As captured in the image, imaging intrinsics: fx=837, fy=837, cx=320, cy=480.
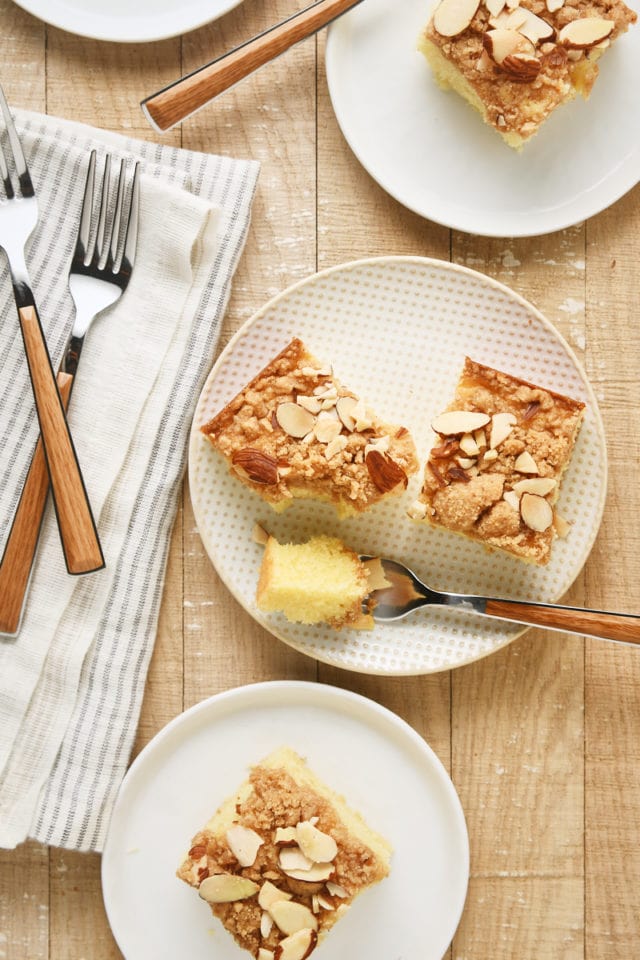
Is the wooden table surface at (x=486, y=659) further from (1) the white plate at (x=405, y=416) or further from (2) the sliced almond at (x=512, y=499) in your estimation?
(2) the sliced almond at (x=512, y=499)

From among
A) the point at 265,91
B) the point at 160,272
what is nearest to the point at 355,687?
the point at 160,272

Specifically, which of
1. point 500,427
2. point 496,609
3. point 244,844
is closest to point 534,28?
point 500,427

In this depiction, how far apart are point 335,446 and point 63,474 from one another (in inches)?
23.8

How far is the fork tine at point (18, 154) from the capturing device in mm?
1847

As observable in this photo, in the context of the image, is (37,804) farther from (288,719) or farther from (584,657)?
(584,657)

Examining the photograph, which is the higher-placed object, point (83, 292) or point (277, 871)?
point (83, 292)

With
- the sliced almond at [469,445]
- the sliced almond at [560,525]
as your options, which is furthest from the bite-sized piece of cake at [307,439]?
the sliced almond at [560,525]

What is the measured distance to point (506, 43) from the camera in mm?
1805

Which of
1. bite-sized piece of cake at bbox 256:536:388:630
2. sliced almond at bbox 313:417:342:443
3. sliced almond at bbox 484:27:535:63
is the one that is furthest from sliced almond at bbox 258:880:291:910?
sliced almond at bbox 484:27:535:63

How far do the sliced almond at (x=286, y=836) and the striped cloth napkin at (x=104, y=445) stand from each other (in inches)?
16.7

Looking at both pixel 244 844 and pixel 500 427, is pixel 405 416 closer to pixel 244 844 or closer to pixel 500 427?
pixel 500 427

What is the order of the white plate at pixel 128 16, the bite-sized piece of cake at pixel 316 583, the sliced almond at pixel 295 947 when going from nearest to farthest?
the sliced almond at pixel 295 947
the bite-sized piece of cake at pixel 316 583
the white plate at pixel 128 16

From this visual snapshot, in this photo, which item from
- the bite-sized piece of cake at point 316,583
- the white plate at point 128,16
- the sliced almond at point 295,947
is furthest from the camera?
the white plate at point 128,16

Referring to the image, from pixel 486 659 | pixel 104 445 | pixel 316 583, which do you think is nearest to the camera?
pixel 316 583
